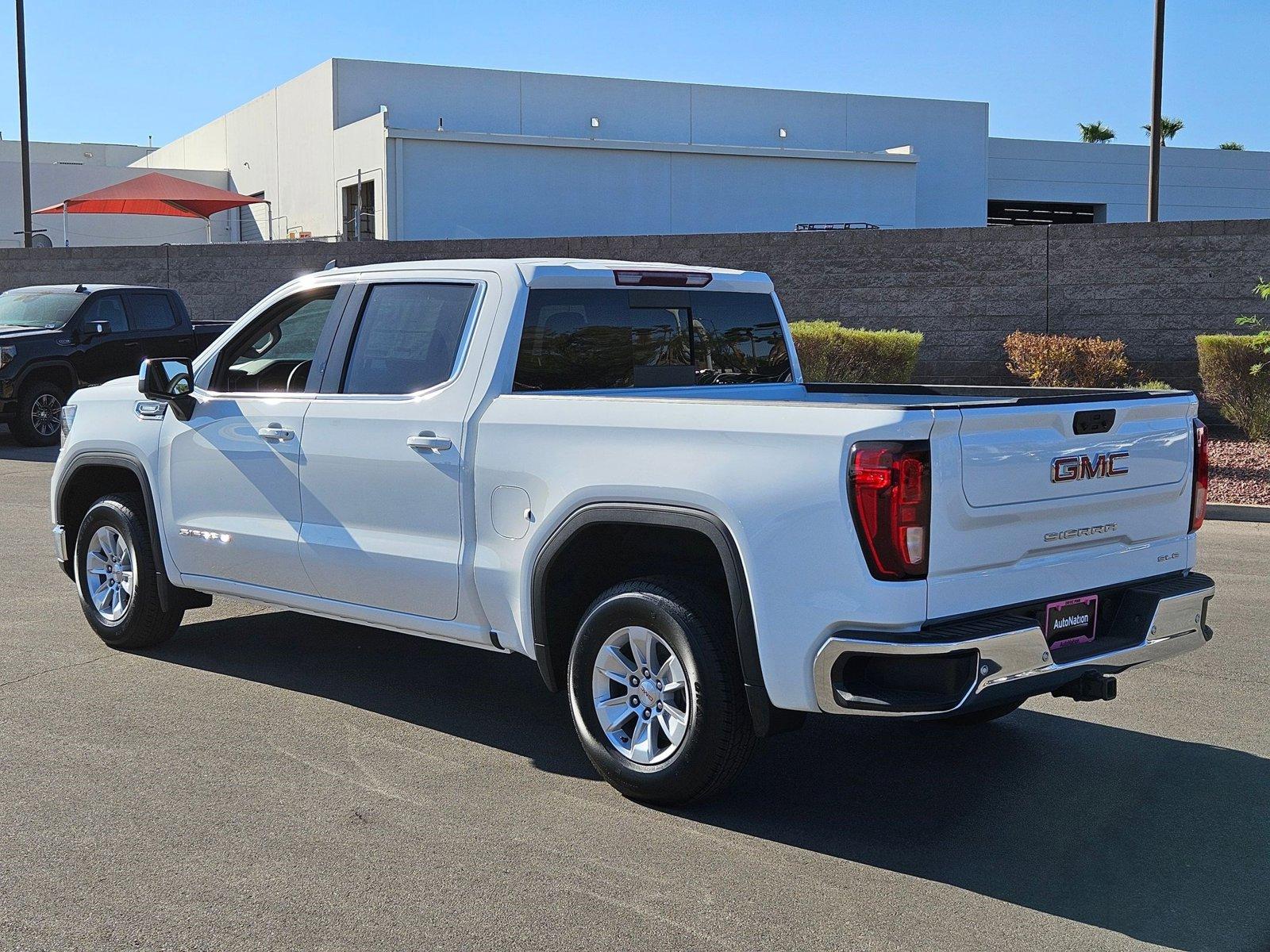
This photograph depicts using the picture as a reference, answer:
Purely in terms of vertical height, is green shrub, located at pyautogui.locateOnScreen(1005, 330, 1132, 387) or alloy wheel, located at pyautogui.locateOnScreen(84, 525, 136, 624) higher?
green shrub, located at pyautogui.locateOnScreen(1005, 330, 1132, 387)

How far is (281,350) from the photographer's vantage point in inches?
265

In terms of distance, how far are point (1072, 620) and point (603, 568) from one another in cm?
174

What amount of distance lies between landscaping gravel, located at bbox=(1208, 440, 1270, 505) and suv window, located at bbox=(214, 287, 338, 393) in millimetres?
8908

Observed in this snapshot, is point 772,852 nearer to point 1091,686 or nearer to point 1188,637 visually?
point 1091,686

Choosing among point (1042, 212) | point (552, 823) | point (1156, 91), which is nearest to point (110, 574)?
point (552, 823)

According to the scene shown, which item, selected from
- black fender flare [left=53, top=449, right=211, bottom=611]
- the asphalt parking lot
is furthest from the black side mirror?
the asphalt parking lot

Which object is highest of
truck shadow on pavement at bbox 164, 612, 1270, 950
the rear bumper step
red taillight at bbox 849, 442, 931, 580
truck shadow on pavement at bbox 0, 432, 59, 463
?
red taillight at bbox 849, 442, 931, 580

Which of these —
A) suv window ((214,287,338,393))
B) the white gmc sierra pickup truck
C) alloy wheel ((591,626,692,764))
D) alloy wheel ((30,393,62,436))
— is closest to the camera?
the white gmc sierra pickup truck

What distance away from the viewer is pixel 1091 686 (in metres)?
4.77

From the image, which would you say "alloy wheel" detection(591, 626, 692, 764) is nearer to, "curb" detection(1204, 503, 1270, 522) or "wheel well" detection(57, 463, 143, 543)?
"wheel well" detection(57, 463, 143, 543)

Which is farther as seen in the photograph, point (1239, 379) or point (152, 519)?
point (1239, 379)

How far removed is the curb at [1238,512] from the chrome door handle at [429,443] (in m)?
8.77

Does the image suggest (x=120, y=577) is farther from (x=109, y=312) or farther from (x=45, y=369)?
(x=109, y=312)

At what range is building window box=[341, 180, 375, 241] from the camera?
117 ft
